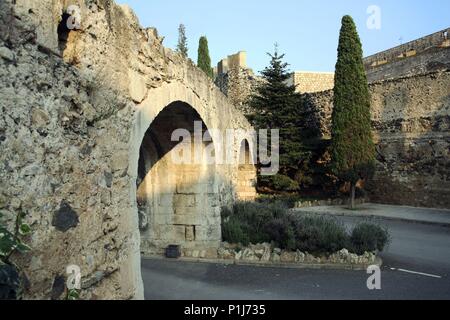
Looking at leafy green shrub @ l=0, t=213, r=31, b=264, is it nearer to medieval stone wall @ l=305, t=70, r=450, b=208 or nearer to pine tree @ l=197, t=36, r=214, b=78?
medieval stone wall @ l=305, t=70, r=450, b=208

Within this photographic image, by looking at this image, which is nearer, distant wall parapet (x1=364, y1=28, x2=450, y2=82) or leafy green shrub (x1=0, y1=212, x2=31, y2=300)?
leafy green shrub (x1=0, y1=212, x2=31, y2=300)

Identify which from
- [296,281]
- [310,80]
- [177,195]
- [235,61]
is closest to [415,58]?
[310,80]

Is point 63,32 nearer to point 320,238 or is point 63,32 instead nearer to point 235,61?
point 320,238

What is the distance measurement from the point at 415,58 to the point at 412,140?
6.97 m

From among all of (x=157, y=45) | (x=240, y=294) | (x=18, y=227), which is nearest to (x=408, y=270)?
(x=240, y=294)

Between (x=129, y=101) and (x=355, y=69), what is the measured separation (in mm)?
13558

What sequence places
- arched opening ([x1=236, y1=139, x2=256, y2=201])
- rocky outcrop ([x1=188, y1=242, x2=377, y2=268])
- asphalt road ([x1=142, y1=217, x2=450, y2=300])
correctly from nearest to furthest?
asphalt road ([x1=142, y1=217, x2=450, y2=300])
rocky outcrop ([x1=188, y1=242, x2=377, y2=268])
arched opening ([x1=236, y1=139, x2=256, y2=201])

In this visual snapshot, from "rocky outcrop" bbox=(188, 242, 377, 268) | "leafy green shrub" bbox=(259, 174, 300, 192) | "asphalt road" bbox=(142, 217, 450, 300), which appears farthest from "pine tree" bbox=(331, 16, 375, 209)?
"rocky outcrop" bbox=(188, 242, 377, 268)

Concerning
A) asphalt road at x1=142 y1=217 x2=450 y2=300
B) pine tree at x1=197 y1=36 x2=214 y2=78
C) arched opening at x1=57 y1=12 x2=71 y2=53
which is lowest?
asphalt road at x1=142 y1=217 x2=450 y2=300

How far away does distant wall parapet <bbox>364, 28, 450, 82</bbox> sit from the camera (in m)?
19.9

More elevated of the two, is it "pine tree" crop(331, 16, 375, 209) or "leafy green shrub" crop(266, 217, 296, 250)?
"pine tree" crop(331, 16, 375, 209)

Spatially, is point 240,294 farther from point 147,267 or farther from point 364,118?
point 364,118

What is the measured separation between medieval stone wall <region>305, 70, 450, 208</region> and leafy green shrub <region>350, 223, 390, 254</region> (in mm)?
8558

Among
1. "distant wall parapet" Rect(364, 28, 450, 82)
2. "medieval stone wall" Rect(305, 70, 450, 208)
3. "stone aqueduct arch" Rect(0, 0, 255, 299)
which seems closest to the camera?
"stone aqueduct arch" Rect(0, 0, 255, 299)
